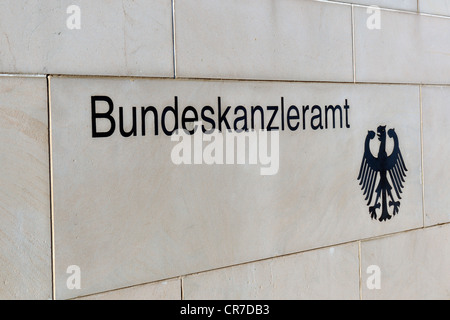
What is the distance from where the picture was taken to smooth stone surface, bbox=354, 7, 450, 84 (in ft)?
16.6

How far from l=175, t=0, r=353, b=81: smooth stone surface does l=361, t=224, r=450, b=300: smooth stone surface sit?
4.79 ft

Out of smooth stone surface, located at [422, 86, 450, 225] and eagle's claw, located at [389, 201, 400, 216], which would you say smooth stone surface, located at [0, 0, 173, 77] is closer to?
eagle's claw, located at [389, 201, 400, 216]

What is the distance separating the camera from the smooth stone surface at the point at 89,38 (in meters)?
3.40

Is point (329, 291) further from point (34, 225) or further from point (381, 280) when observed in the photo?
point (34, 225)

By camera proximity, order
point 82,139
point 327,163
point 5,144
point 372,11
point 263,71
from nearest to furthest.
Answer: point 5,144, point 82,139, point 263,71, point 327,163, point 372,11

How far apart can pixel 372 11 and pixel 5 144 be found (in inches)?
126

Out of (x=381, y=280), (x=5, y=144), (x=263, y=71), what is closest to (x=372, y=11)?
(x=263, y=71)

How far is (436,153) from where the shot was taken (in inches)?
221

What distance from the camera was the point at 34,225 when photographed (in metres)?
3.45

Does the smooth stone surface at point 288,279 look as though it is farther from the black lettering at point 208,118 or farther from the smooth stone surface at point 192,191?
the black lettering at point 208,118

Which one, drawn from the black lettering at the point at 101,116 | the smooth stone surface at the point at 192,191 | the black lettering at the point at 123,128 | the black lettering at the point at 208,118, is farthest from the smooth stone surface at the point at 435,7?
the black lettering at the point at 101,116

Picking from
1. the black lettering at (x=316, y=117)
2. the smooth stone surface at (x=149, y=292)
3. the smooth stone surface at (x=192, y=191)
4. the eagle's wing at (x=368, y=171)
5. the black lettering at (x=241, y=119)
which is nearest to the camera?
the smooth stone surface at (x=192, y=191)

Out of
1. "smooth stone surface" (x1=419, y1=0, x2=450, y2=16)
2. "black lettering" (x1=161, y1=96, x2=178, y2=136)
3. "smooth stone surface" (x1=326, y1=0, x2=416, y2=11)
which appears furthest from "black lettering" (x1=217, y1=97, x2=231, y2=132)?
"smooth stone surface" (x1=419, y1=0, x2=450, y2=16)

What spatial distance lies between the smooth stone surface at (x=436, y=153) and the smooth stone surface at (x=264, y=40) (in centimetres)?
104
